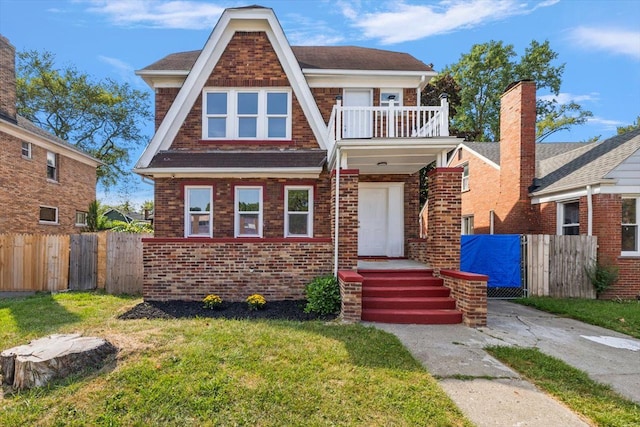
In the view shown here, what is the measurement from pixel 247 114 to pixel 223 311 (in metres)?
6.04

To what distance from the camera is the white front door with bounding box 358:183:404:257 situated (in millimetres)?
10109

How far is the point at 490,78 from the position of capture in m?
27.8

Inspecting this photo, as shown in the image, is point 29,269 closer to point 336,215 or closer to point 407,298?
point 336,215

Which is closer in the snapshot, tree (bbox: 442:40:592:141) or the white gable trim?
the white gable trim

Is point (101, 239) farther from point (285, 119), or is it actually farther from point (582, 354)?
point (582, 354)

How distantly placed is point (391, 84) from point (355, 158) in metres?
3.92

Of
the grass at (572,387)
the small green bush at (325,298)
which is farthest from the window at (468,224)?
the grass at (572,387)

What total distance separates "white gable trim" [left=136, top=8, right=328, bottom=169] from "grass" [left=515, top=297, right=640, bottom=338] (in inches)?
291

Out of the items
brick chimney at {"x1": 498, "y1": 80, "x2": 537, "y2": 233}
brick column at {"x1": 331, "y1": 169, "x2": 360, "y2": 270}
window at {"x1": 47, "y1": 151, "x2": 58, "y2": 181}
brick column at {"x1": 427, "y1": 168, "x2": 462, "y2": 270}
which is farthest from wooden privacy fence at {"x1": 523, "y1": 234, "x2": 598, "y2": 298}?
window at {"x1": 47, "y1": 151, "x2": 58, "y2": 181}

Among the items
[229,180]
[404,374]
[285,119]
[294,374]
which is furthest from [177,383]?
[285,119]

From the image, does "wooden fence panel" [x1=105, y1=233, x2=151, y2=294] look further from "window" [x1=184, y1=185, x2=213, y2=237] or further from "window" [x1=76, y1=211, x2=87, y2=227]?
"window" [x1=76, y1=211, x2=87, y2=227]

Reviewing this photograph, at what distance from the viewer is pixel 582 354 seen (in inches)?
200

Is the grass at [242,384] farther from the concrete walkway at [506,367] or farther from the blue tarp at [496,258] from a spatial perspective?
the blue tarp at [496,258]

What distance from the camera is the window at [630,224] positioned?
31.5 feet
